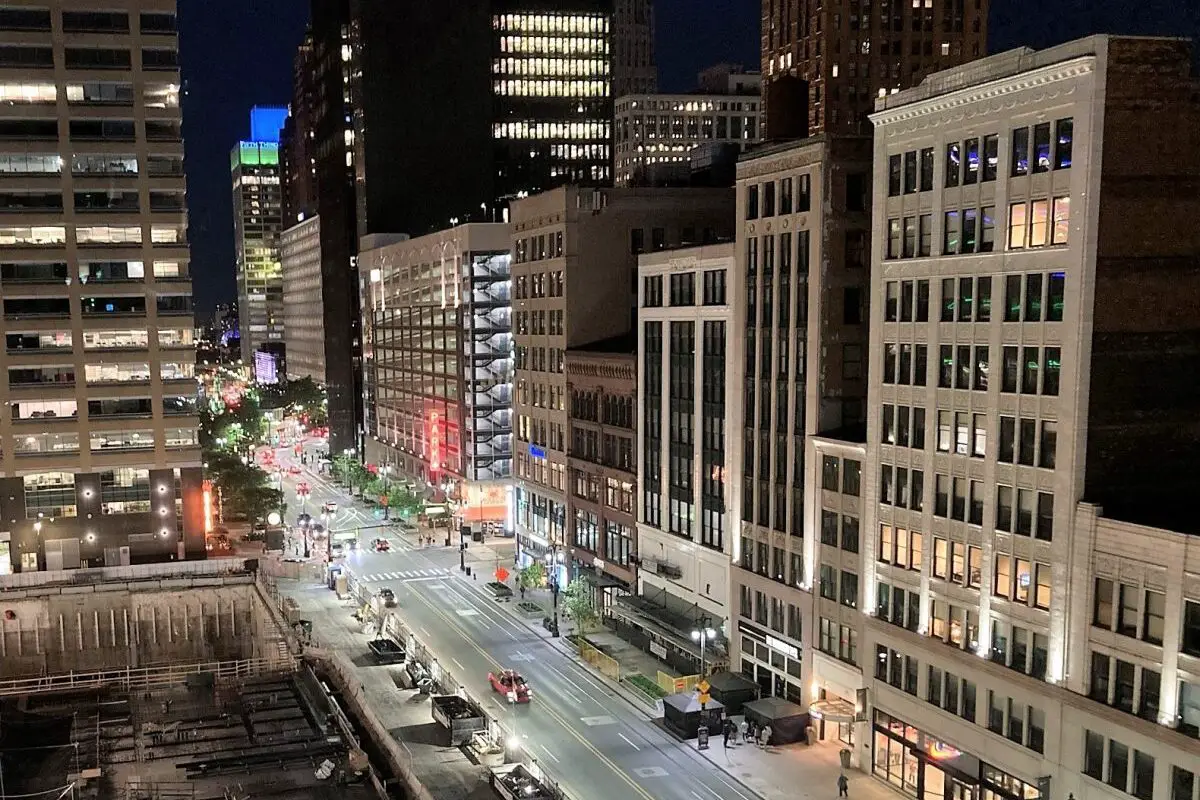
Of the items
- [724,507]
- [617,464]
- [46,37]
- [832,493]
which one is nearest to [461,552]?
[617,464]

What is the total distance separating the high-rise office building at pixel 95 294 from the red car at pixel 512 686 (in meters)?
45.3

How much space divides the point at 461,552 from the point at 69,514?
3489 centimetres

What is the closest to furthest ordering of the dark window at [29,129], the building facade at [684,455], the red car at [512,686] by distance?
the red car at [512,686]
the building facade at [684,455]
the dark window at [29,129]

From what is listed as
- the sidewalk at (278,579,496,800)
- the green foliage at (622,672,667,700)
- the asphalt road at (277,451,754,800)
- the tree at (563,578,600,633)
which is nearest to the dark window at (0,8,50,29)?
the sidewalk at (278,579,496,800)

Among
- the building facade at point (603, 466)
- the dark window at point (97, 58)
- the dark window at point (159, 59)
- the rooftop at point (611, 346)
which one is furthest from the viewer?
the dark window at point (159, 59)

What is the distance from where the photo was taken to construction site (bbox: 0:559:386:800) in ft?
150

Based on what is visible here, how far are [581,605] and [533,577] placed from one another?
1137 centimetres

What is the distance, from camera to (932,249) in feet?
161

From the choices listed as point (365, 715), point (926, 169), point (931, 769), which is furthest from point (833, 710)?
point (926, 169)

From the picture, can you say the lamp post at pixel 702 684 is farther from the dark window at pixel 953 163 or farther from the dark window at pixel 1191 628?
the dark window at pixel 953 163

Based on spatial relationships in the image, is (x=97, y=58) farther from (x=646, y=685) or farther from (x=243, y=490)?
(x=646, y=685)

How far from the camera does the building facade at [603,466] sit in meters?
80.5

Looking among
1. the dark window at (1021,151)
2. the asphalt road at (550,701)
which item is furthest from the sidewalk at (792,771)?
the dark window at (1021,151)

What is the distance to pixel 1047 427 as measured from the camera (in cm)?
4316
